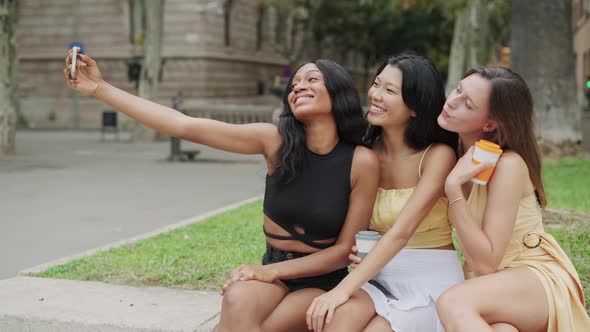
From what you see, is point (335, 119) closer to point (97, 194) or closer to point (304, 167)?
point (304, 167)

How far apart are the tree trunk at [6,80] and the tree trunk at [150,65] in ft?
20.1

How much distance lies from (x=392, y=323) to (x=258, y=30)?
35.0m

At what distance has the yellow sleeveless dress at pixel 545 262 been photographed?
301 centimetres

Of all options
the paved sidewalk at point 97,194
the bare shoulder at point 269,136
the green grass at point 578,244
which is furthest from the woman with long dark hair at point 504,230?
the paved sidewalk at point 97,194

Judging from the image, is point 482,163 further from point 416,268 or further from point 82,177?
point 82,177

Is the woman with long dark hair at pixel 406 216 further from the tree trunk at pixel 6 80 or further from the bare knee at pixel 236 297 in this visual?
the tree trunk at pixel 6 80

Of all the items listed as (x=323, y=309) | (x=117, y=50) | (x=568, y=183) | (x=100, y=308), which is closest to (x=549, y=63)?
(x=568, y=183)

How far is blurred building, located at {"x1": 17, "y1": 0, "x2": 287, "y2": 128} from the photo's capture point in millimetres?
31328

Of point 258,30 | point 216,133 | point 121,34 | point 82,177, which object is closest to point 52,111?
point 121,34

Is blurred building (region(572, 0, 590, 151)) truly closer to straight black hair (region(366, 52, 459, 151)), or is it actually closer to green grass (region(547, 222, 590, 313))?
green grass (region(547, 222, 590, 313))

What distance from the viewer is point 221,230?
299 inches

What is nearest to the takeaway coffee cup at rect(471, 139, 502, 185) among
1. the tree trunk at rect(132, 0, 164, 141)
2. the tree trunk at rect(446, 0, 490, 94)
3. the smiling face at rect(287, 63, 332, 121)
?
the smiling face at rect(287, 63, 332, 121)

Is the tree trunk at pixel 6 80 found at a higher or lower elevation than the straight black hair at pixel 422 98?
lower

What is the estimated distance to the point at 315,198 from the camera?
3.47 m
